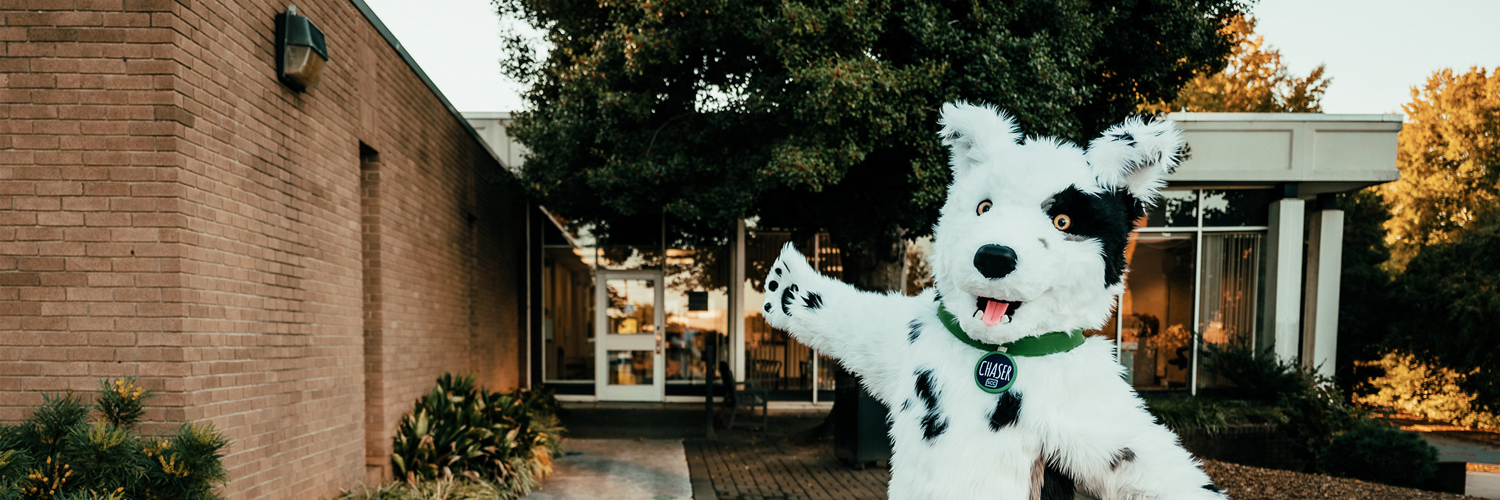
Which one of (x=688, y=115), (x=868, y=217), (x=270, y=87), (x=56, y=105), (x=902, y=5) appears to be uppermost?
(x=902, y=5)

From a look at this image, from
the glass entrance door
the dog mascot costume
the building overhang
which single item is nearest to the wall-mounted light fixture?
the dog mascot costume

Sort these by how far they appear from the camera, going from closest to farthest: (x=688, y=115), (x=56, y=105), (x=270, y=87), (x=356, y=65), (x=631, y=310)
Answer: (x=56, y=105)
(x=270, y=87)
(x=356, y=65)
(x=688, y=115)
(x=631, y=310)

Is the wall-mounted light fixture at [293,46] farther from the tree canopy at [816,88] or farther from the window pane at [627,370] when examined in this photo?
the window pane at [627,370]

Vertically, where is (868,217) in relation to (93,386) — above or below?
above

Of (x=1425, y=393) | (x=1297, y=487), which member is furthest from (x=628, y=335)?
(x=1425, y=393)

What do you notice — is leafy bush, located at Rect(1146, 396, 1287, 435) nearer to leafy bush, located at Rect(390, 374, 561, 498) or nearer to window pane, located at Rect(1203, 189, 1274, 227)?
window pane, located at Rect(1203, 189, 1274, 227)

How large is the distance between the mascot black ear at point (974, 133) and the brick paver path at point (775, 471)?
4.58m

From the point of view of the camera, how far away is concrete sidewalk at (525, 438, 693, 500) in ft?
20.4

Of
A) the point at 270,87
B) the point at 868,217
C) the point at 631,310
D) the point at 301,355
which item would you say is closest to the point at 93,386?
the point at 301,355

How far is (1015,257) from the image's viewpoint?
1886 millimetres

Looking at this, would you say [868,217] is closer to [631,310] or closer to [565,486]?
[565,486]

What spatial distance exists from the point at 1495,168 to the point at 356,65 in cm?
2100

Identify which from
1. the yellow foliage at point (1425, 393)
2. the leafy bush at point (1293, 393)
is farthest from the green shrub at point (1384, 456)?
the yellow foliage at point (1425, 393)

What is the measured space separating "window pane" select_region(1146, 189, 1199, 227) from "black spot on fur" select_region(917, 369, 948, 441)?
10.0 metres
